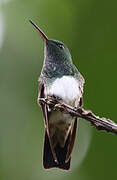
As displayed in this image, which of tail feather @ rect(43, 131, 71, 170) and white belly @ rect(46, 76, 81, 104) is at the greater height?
white belly @ rect(46, 76, 81, 104)

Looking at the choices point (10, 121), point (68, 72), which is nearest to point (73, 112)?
point (68, 72)

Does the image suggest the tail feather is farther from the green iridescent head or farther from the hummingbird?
the green iridescent head

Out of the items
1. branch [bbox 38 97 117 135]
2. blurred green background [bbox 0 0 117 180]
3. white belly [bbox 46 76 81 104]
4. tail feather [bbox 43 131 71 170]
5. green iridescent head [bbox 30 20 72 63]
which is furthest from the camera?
green iridescent head [bbox 30 20 72 63]

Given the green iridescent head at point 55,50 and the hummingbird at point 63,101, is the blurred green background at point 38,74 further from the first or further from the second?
the hummingbird at point 63,101

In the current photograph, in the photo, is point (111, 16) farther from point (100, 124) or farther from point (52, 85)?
point (100, 124)

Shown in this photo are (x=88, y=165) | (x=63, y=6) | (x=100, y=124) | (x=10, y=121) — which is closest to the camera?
(x=100, y=124)

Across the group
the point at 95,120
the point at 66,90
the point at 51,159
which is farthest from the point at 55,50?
the point at 95,120

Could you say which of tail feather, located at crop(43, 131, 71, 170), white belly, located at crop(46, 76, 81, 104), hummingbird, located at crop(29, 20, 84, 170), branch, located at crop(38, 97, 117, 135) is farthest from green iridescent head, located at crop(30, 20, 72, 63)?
branch, located at crop(38, 97, 117, 135)
